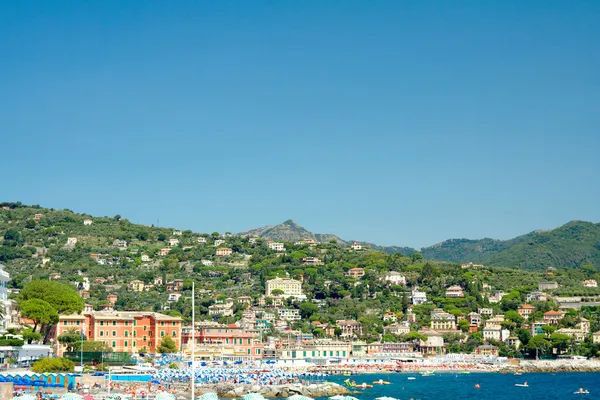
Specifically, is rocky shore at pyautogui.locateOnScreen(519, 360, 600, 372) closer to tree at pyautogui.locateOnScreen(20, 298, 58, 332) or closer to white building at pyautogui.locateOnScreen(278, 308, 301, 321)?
→ white building at pyautogui.locateOnScreen(278, 308, 301, 321)

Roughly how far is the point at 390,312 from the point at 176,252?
53.8m

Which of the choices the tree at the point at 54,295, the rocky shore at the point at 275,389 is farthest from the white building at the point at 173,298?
the rocky shore at the point at 275,389

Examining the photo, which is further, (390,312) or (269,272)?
(269,272)

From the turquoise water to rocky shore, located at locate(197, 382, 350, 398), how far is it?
254cm

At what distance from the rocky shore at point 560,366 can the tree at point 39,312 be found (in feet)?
199

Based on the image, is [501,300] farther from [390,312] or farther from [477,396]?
[477,396]

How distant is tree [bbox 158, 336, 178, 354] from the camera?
3546 inches

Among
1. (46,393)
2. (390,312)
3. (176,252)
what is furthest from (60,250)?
(46,393)

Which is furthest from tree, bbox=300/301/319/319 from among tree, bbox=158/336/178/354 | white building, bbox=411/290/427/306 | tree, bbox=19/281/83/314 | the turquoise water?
tree, bbox=19/281/83/314

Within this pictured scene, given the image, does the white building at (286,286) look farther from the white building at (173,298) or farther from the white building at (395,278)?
the white building at (395,278)

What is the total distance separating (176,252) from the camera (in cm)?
17462

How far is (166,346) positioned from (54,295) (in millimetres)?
13487

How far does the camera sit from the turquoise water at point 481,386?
72625 millimetres

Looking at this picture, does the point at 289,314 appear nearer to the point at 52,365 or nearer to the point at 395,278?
the point at 395,278
